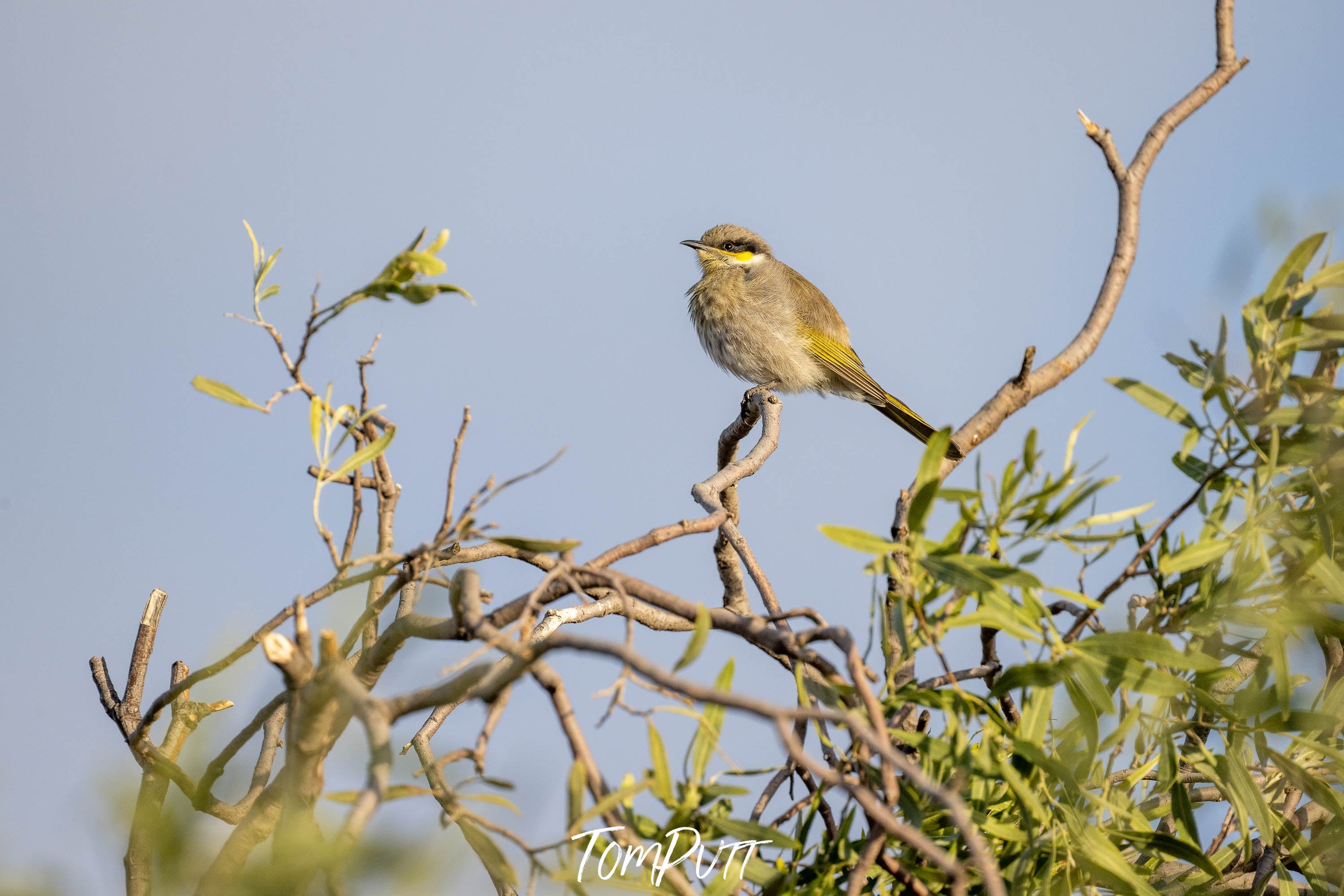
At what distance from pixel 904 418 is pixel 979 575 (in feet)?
16.9

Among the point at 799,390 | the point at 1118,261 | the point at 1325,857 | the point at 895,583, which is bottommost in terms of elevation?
the point at 1325,857

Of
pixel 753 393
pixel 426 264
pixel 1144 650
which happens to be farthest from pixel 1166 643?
pixel 753 393

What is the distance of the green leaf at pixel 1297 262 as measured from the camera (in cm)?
136

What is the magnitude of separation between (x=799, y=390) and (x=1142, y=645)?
5.24m

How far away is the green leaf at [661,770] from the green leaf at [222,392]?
0.64m

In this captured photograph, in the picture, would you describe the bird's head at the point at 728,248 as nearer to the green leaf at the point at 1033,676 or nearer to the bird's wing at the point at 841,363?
the bird's wing at the point at 841,363

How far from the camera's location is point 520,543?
1372mm

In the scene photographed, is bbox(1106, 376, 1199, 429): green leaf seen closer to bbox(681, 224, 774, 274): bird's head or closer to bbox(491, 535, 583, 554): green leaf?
bbox(491, 535, 583, 554): green leaf

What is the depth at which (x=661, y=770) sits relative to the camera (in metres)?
1.13

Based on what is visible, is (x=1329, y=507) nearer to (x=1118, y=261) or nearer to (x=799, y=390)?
(x=1118, y=261)

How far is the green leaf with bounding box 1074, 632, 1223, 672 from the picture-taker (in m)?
1.13

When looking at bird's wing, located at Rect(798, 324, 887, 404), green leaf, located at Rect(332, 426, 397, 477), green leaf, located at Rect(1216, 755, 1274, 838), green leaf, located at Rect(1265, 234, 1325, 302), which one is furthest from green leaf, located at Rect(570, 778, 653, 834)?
bird's wing, located at Rect(798, 324, 887, 404)

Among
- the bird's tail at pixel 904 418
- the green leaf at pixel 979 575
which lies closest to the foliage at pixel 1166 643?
the green leaf at pixel 979 575

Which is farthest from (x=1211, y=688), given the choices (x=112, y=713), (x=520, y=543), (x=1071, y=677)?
(x=112, y=713)
